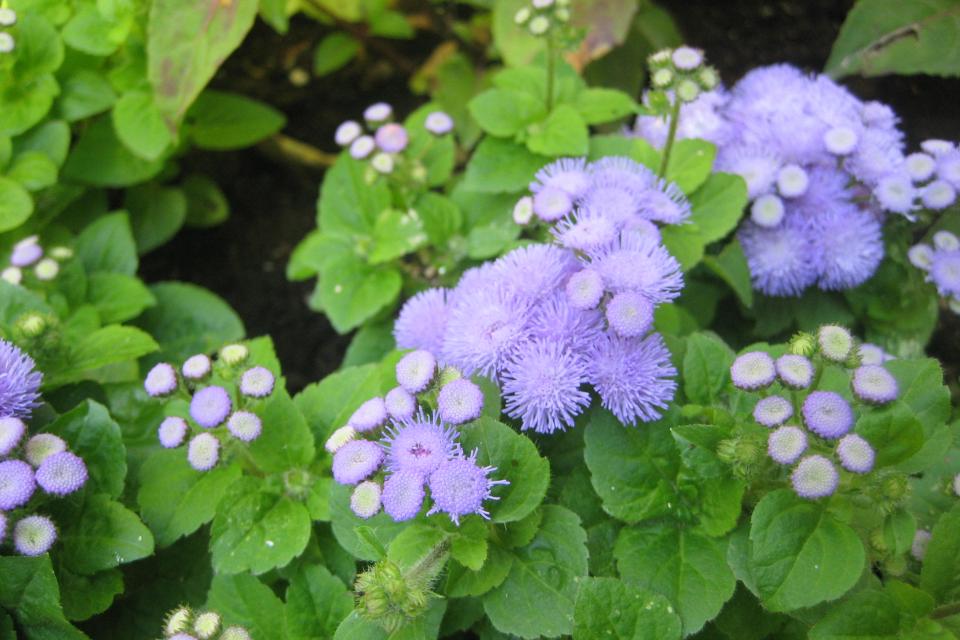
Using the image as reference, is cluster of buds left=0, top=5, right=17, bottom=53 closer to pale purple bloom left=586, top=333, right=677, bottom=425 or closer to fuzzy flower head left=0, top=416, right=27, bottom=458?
fuzzy flower head left=0, top=416, right=27, bottom=458

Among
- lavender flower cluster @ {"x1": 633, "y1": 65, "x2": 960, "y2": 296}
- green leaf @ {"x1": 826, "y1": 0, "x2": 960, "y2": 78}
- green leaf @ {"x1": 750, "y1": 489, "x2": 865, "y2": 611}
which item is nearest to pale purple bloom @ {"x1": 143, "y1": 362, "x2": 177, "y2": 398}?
green leaf @ {"x1": 750, "y1": 489, "x2": 865, "y2": 611}

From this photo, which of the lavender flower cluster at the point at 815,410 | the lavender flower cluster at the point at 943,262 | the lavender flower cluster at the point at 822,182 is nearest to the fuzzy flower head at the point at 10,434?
the lavender flower cluster at the point at 815,410

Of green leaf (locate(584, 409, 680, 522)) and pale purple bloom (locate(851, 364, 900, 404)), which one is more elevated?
pale purple bloom (locate(851, 364, 900, 404))

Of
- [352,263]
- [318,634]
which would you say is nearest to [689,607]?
[318,634]

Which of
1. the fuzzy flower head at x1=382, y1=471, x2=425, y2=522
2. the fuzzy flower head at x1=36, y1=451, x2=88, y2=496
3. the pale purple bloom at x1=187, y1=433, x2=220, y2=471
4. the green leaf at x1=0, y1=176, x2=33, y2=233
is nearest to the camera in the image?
the fuzzy flower head at x1=382, y1=471, x2=425, y2=522

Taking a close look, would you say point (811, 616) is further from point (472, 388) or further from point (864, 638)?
point (472, 388)

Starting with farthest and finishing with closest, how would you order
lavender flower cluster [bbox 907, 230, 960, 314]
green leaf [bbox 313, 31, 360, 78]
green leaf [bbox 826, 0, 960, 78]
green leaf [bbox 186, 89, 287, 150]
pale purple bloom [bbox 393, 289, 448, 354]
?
green leaf [bbox 313, 31, 360, 78], green leaf [bbox 186, 89, 287, 150], green leaf [bbox 826, 0, 960, 78], lavender flower cluster [bbox 907, 230, 960, 314], pale purple bloom [bbox 393, 289, 448, 354]
